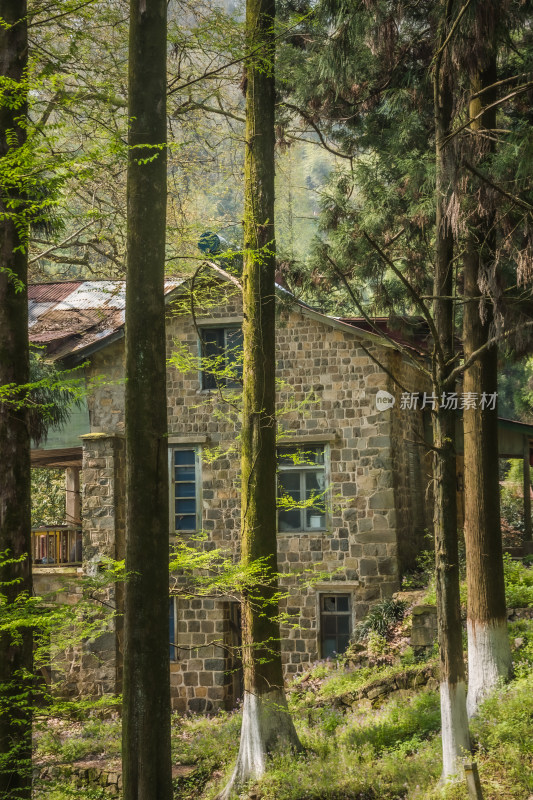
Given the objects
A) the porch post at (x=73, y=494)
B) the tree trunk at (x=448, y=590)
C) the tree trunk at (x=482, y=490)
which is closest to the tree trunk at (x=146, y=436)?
the tree trunk at (x=448, y=590)

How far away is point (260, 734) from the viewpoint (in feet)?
32.5

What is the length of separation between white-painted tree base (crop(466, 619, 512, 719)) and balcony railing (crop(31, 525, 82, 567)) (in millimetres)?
10652

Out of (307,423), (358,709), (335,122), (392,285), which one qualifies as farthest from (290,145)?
(358,709)

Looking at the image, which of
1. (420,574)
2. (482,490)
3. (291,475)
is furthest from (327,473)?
(482,490)

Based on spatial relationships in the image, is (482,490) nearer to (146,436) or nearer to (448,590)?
(448,590)

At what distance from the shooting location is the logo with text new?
16609 mm

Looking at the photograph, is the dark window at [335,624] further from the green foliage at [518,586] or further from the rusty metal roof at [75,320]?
the rusty metal roof at [75,320]

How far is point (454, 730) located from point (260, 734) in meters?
2.52

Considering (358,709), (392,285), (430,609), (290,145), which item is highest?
(290,145)

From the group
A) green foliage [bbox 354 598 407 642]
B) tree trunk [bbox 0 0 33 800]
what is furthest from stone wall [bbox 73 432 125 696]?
tree trunk [bbox 0 0 33 800]

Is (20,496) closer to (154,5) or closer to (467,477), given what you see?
(154,5)

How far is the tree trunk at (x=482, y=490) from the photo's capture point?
1094 cm

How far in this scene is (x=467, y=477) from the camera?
37.4 feet

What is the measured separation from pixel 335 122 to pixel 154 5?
28.6 feet
